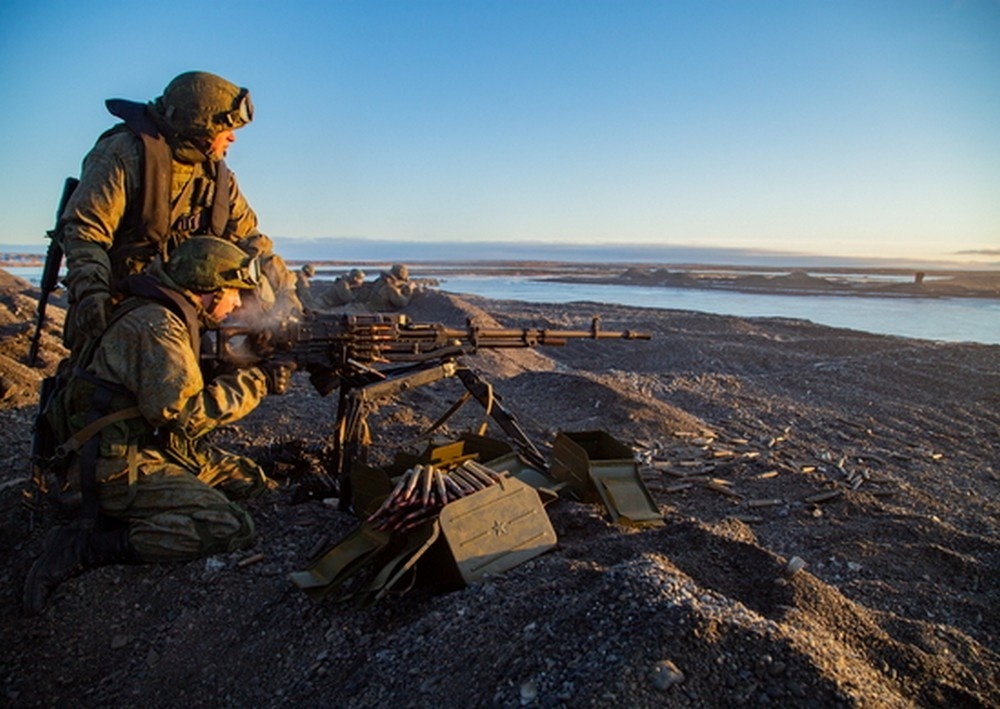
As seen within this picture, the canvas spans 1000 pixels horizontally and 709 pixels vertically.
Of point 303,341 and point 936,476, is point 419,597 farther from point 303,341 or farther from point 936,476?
point 936,476

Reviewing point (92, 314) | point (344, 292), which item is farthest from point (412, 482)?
point (344, 292)

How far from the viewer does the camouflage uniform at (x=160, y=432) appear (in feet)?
14.4

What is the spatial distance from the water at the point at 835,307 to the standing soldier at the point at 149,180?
60.5 feet

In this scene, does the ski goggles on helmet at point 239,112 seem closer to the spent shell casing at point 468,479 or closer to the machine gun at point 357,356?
the machine gun at point 357,356

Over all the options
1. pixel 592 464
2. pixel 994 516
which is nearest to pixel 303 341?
pixel 592 464

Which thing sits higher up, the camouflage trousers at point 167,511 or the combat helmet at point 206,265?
the combat helmet at point 206,265

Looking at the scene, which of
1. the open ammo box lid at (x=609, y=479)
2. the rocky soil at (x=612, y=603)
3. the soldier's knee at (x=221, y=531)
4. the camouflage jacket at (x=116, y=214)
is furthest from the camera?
the open ammo box lid at (x=609, y=479)

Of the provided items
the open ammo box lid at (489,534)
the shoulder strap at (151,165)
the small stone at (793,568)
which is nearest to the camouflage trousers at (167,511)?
the open ammo box lid at (489,534)

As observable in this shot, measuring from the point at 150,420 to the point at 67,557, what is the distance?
964 mm

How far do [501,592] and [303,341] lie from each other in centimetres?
265

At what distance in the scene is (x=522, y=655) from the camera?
3068 mm

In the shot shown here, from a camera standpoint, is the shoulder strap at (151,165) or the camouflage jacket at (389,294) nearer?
the shoulder strap at (151,165)

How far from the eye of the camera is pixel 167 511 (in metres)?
4.57

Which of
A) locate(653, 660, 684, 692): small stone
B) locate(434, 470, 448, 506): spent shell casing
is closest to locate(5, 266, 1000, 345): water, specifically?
locate(434, 470, 448, 506): spent shell casing
